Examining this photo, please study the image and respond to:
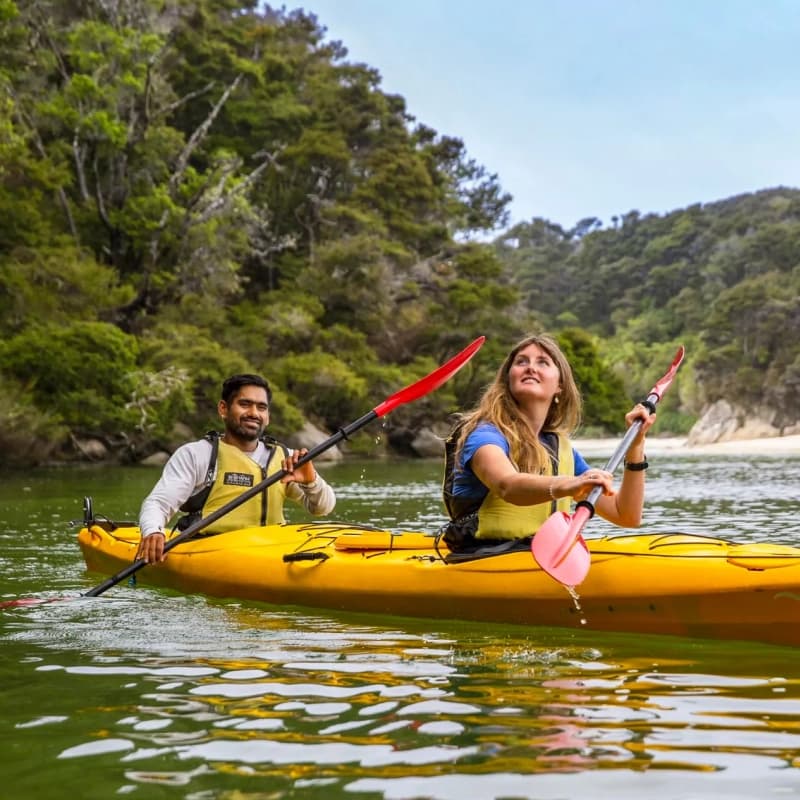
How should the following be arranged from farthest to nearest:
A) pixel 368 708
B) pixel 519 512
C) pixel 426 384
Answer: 1. pixel 426 384
2. pixel 519 512
3. pixel 368 708

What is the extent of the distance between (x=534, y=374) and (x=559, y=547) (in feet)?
2.22

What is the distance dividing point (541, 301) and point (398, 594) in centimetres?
6796

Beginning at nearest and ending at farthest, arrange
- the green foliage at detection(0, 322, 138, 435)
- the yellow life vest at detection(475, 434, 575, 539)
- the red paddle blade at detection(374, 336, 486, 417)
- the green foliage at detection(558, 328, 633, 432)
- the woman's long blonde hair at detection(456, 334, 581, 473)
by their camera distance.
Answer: the woman's long blonde hair at detection(456, 334, 581, 473)
the yellow life vest at detection(475, 434, 575, 539)
the red paddle blade at detection(374, 336, 486, 417)
the green foliage at detection(0, 322, 138, 435)
the green foliage at detection(558, 328, 633, 432)

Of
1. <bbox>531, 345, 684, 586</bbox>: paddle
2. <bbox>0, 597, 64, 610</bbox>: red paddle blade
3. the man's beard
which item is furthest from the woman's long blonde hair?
<bbox>0, 597, 64, 610</bbox>: red paddle blade

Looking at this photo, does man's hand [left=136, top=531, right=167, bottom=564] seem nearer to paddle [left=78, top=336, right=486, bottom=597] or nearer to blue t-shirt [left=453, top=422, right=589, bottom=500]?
paddle [left=78, top=336, right=486, bottom=597]

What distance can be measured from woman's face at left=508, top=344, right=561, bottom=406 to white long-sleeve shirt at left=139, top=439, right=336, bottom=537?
5.61ft

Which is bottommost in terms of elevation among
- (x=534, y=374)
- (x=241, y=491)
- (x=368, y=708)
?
(x=368, y=708)

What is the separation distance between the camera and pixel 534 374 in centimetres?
379

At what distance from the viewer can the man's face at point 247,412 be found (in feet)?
16.6

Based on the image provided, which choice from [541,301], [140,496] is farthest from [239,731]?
[541,301]

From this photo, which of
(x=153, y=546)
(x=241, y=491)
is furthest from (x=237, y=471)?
(x=153, y=546)

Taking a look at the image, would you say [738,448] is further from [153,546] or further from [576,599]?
[576,599]

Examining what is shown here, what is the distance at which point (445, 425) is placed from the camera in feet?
98.5

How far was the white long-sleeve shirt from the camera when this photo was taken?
188 inches
